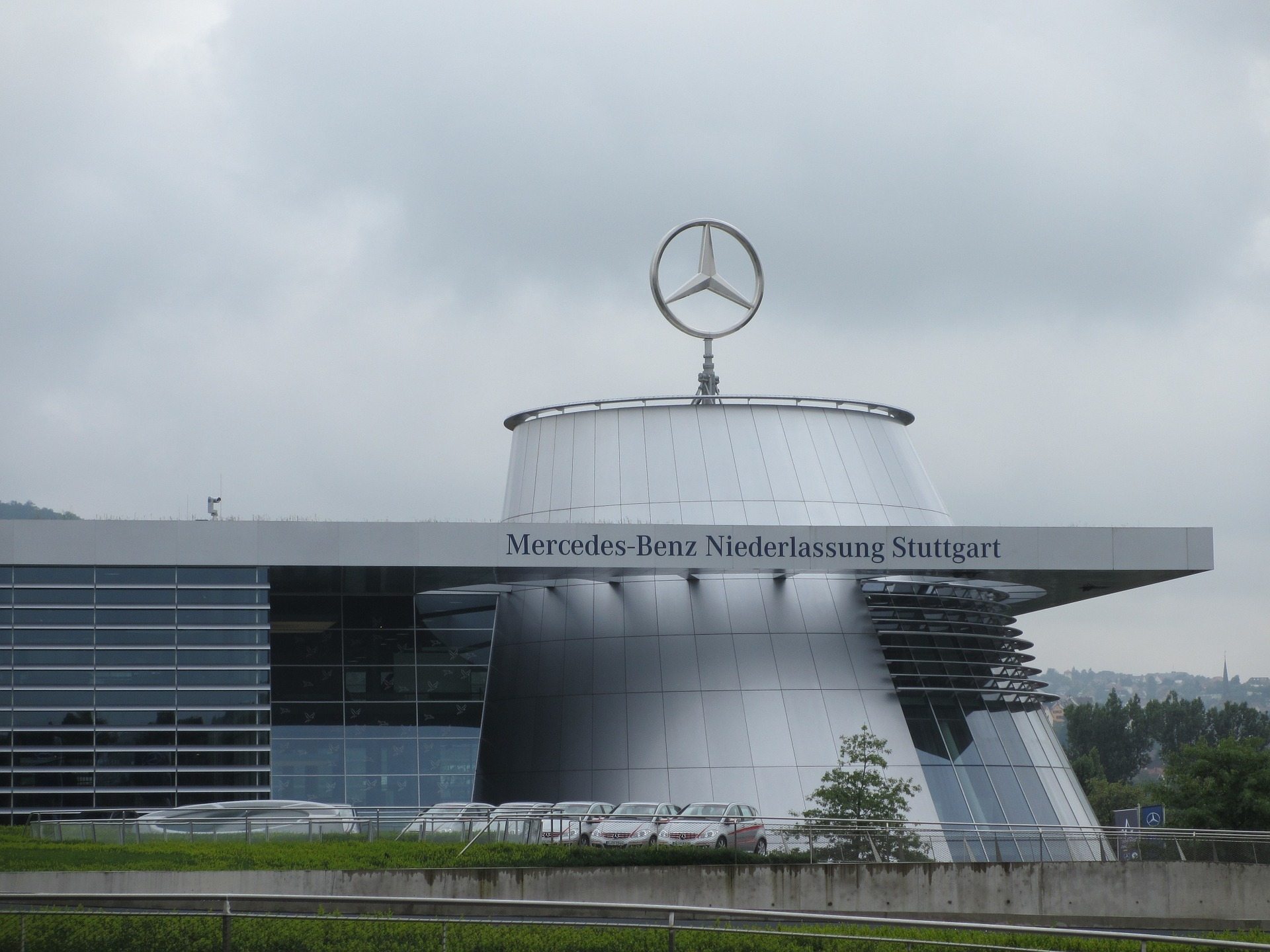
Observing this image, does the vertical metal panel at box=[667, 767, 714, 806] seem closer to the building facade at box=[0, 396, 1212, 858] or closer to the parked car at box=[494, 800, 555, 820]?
the building facade at box=[0, 396, 1212, 858]

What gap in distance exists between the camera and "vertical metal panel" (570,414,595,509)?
4566cm

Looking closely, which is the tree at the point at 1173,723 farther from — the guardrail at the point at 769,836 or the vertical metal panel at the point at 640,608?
the guardrail at the point at 769,836

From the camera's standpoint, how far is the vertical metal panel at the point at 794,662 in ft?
135

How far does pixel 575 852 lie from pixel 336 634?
51.5 ft

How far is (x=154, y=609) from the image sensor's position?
3781 cm

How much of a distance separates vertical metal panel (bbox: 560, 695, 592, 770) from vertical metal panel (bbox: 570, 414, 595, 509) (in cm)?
640

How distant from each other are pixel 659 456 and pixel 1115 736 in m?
92.6

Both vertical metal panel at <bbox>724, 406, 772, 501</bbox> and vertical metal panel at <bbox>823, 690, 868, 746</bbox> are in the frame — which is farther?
vertical metal panel at <bbox>724, 406, 772, 501</bbox>

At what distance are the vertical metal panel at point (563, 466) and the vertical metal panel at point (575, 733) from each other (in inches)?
260

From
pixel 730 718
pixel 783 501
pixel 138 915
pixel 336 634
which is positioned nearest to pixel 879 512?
pixel 783 501

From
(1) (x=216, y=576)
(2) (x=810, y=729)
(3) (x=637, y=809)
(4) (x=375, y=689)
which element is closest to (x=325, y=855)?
(3) (x=637, y=809)

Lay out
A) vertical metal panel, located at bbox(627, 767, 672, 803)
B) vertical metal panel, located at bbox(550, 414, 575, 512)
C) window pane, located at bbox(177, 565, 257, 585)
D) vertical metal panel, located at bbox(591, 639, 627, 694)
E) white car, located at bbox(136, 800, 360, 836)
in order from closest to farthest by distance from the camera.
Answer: white car, located at bbox(136, 800, 360, 836) < window pane, located at bbox(177, 565, 257, 585) < vertical metal panel, located at bbox(627, 767, 672, 803) < vertical metal panel, located at bbox(591, 639, 627, 694) < vertical metal panel, located at bbox(550, 414, 575, 512)

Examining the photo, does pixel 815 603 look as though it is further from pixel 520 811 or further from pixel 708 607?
pixel 520 811

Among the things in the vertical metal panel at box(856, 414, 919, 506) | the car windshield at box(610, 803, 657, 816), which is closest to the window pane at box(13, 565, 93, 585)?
the car windshield at box(610, 803, 657, 816)
